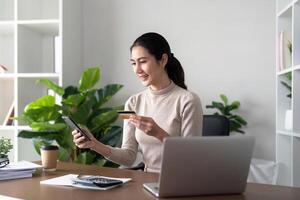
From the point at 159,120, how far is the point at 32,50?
1768 millimetres

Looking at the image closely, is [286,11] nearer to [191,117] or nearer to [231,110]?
[231,110]

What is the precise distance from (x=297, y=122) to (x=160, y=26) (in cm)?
146

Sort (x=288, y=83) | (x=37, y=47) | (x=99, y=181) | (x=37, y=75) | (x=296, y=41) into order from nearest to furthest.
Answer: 1. (x=99, y=181)
2. (x=296, y=41)
3. (x=288, y=83)
4. (x=37, y=75)
5. (x=37, y=47)

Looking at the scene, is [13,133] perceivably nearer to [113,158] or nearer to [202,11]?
[113,158]

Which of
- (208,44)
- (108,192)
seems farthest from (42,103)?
(108,192)

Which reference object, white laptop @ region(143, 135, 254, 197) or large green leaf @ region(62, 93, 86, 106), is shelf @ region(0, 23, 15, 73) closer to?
large green leaf @ region(62, 93, 86, 106)

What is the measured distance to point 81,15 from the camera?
343cm

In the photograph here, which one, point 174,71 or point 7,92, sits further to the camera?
point 7,92

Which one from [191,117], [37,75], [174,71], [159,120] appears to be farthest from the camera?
[37,75]

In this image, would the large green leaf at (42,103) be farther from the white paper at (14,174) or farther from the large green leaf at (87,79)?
the white paper at (14,174)

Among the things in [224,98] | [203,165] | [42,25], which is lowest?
[203,165]

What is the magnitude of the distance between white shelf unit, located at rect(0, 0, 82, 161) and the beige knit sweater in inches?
45.4

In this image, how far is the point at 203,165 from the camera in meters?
→ 1.15

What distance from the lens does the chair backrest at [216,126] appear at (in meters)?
2.27
